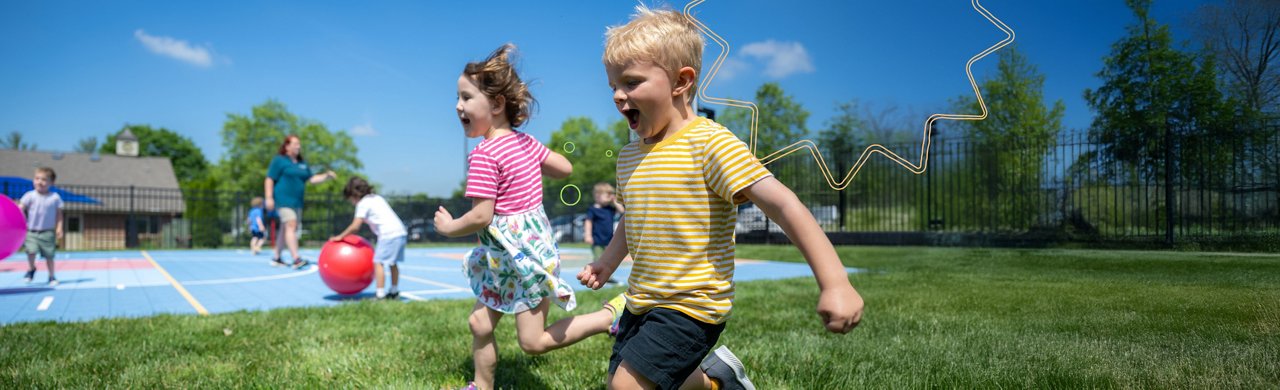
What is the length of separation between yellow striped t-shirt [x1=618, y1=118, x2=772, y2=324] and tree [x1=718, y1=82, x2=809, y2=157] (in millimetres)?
742

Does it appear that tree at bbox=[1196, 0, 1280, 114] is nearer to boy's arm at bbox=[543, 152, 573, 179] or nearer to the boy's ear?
the boy's ear

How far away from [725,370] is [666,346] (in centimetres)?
68

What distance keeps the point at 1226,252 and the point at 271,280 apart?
9.61 meters

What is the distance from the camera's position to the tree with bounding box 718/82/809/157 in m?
3.10

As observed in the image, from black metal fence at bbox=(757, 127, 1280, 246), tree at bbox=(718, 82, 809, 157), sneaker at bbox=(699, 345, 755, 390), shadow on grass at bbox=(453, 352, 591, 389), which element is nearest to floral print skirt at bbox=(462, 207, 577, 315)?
shadow on grass at bbox=(453, 352, 591, 389)

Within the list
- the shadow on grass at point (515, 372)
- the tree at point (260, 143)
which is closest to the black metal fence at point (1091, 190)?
the shadow on grass at point (515, 372)

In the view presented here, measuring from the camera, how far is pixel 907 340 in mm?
3906

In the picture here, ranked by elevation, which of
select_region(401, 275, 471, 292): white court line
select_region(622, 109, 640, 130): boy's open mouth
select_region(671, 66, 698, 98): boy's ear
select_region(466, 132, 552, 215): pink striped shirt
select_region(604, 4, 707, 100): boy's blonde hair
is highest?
select_region(604, 4, 707, 100): boy's blonde hair

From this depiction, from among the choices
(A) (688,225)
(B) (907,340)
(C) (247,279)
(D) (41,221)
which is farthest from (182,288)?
(A) (688,225)

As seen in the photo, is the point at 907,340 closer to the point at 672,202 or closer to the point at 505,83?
the point at 672,202

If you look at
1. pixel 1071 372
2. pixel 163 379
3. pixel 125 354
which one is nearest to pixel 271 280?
pixel 125 354

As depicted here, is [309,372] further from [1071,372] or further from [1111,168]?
[1111,168]

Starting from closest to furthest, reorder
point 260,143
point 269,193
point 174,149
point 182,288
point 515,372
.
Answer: point 515,372, point 182,288, point 269,193, point 260,143, point 174,149

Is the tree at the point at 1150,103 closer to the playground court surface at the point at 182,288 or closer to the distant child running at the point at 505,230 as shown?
the distant child running at the point at 505,230
